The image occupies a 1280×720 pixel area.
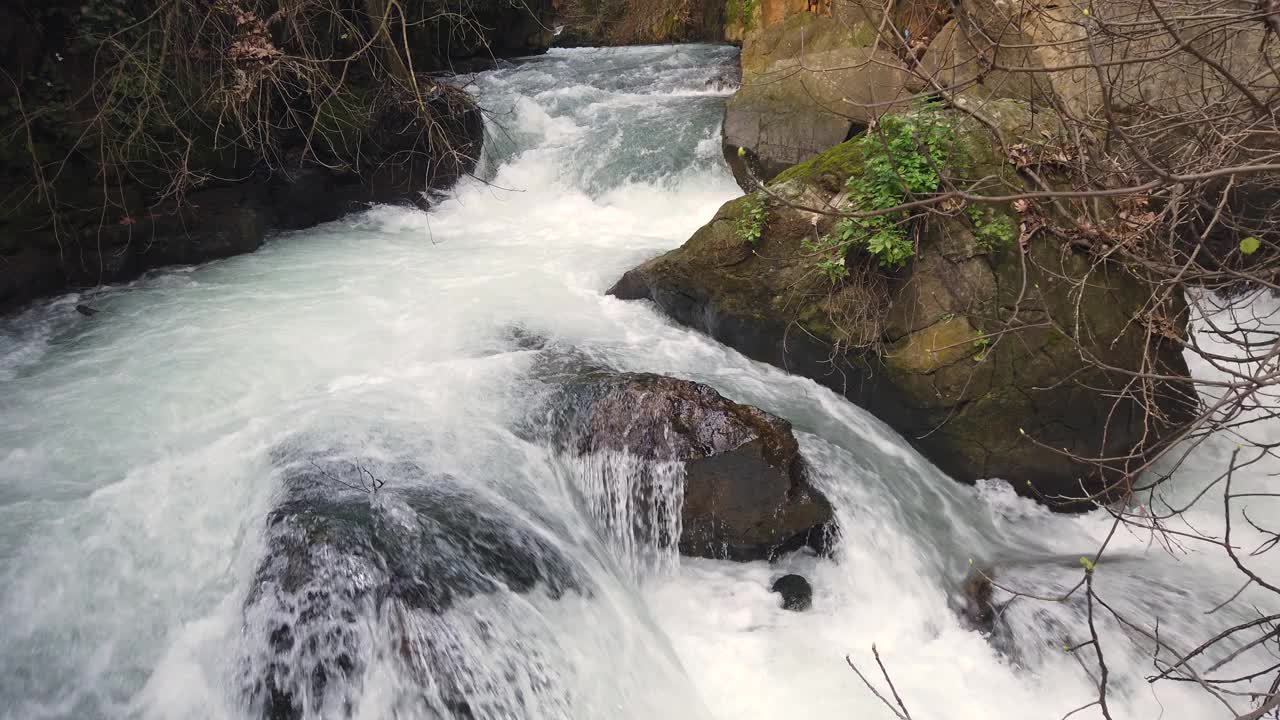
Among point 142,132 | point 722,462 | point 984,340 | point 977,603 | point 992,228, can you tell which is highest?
point 992,228

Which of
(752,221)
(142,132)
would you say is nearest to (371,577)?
(752,221)

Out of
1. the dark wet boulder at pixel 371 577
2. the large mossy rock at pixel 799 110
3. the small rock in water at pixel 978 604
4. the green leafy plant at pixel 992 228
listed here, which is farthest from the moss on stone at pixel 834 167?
the dark wet boulder at pixel 371 577

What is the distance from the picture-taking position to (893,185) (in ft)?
14.7

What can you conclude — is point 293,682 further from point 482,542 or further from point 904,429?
point 904,429

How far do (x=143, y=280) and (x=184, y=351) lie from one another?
1727 millimetres

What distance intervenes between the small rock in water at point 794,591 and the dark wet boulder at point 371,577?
105cm

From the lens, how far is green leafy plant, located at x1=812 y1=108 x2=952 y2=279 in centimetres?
440

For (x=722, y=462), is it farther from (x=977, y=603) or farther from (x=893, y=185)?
(x=893, y=185)

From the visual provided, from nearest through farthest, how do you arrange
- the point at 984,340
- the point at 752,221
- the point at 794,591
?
1. the point at 794,591
2. the point at 984,340
3. the point at 752,221

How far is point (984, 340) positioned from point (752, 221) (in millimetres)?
1707

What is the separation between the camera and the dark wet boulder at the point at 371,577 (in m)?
2.73

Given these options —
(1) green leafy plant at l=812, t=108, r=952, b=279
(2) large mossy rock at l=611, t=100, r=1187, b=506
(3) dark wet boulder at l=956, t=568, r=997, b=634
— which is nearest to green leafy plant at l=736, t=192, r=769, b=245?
(2) large mossy rock at l=611, t=100, r=1187, b=506

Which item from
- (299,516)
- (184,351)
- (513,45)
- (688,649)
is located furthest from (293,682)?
(513,45)

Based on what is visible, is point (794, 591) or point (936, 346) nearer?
point (794, 591)
